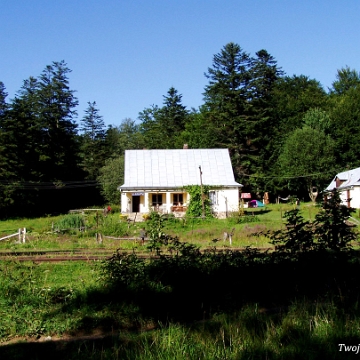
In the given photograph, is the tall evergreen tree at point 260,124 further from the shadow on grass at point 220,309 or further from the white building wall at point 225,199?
the shadow on grass at point 220,309

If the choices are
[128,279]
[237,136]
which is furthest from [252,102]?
[128,279]

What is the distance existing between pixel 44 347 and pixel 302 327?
3.08 meters

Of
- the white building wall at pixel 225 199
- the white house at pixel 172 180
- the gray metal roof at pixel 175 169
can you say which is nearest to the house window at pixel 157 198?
the white house at pixel 172 180

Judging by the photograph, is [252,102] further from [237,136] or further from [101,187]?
[101,187]

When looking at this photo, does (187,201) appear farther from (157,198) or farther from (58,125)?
(58,125)

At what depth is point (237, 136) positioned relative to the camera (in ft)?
181

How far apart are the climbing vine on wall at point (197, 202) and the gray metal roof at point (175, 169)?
2.56 metres

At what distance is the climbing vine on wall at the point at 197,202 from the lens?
107 feet

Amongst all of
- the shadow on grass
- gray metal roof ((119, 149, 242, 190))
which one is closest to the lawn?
the shadow on grass

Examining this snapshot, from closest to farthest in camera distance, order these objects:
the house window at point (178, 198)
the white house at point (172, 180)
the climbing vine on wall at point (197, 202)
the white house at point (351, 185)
→ the climbing vine on wall at point (197, 202), the white house at point (172, 180), the white house at point (351, 185), the house window at point (178, 198)

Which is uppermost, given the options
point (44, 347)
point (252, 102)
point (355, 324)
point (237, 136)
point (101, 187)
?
point (252, 102)

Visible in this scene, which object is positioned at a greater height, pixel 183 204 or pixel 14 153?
pixel 14 153

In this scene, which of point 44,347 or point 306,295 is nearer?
point 44,347

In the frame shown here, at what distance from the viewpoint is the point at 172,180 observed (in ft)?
122
